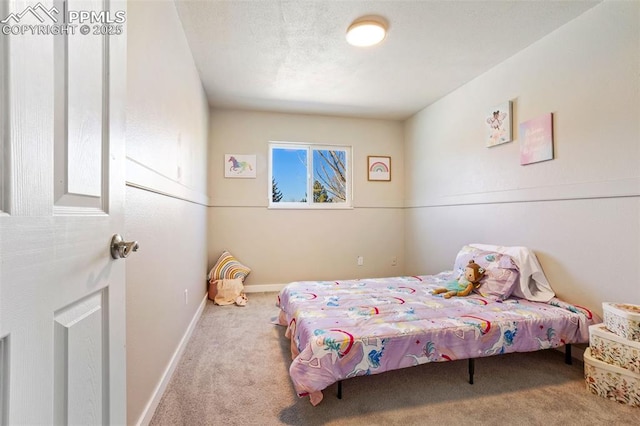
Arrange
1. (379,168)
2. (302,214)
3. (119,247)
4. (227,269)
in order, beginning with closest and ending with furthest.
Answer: (119,247), (227,269), (302,214), (379,168)

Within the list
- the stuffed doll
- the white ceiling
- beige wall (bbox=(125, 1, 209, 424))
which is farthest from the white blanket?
beige wall (bbox=(125, 1, 209, 424))

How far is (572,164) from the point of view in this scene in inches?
83.8

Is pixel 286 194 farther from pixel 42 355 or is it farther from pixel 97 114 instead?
pixel 42 355

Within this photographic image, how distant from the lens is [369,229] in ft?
14.0

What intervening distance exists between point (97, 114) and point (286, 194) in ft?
11.1

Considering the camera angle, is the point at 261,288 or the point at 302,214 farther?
the point at 302,214

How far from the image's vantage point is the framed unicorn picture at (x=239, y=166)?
387 cm

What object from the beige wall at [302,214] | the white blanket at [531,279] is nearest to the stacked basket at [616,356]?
the white blanket at [531,279]

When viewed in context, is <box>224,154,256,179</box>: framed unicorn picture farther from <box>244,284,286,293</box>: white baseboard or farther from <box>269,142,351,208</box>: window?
<box>244,284,286,293</box>: white baseboard

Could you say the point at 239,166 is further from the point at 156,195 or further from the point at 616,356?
the point at 616,356

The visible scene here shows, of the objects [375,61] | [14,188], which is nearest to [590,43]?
[375,61]

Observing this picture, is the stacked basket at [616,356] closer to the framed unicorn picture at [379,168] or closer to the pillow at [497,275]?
the pillow at [497,275]

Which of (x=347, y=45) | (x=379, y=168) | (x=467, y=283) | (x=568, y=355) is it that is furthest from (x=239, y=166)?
(x=568, y=355)

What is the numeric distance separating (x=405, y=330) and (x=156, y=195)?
63.5 inches
